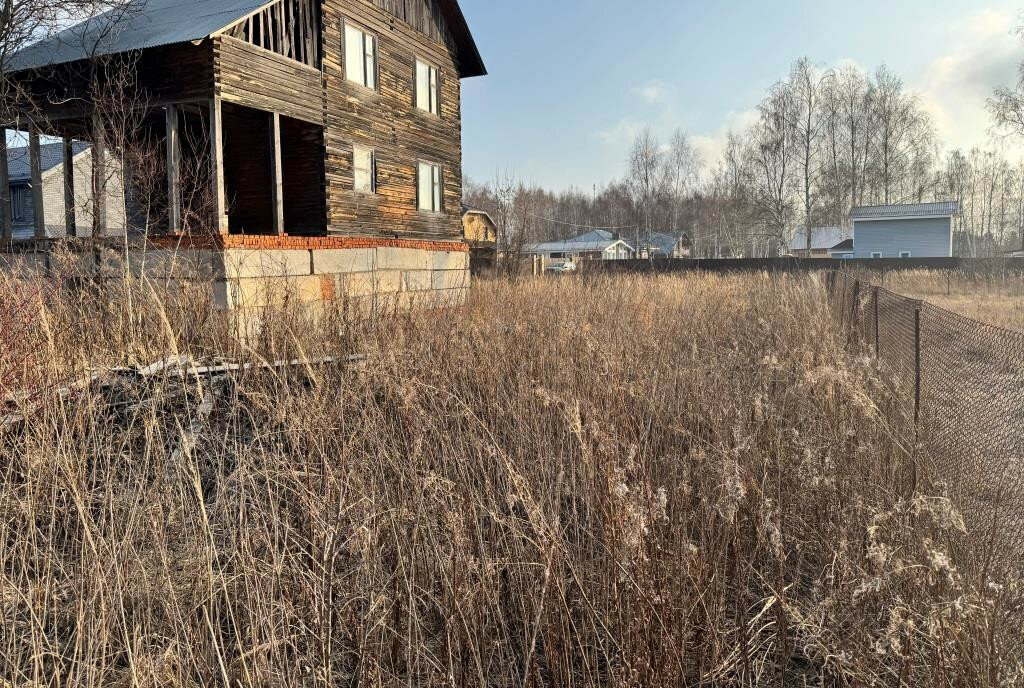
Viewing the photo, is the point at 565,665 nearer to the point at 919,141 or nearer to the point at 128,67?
the point at 128,67

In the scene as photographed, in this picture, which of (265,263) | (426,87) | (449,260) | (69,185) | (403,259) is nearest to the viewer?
(265,263)

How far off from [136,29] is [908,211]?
44021 millimetres

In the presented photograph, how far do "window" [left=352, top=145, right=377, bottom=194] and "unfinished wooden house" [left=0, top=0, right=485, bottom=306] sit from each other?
1.9 inches

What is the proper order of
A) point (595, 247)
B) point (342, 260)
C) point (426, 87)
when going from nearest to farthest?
point (342, 260) → point (426, 87) → point (595, 247)

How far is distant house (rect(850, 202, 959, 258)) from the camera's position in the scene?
42.7m

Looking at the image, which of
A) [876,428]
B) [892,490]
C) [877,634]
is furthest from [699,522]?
[876,428]

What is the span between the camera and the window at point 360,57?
51.0 feet

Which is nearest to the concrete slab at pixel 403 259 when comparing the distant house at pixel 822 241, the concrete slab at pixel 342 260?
the concrete slab at pixel 342 260

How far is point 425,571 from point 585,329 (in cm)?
343

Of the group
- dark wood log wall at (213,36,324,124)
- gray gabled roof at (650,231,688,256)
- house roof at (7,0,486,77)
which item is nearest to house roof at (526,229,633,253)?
gray gabled roof at (650,231,688,256)

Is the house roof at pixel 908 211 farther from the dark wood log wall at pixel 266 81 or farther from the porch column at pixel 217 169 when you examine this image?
the porch column at pixel 217 169

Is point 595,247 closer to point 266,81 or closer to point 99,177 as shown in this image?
point 266,81

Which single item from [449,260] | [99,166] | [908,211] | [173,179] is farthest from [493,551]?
[908,211]

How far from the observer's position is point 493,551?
2908 mm
